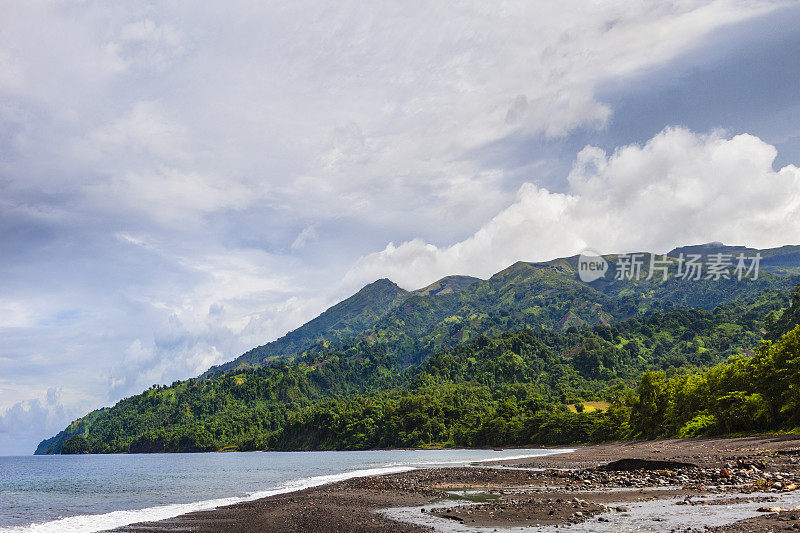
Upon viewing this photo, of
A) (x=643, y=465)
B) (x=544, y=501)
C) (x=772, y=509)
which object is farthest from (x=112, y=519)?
(x=643, y=465)

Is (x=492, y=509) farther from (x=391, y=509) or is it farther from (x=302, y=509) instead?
(x=302, y=509)

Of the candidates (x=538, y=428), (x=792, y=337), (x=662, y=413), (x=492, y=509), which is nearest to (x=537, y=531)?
(x=492, y=509)

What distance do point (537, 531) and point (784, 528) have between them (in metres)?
9.06

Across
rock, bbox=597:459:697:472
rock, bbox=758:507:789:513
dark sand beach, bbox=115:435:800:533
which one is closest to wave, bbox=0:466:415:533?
dark sand beach, bbox=115:435:800:533

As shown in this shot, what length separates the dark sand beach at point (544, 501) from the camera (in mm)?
25375

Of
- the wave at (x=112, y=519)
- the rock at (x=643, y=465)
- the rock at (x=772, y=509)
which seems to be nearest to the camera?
the rock at (x=772, y=509)

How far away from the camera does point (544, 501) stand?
32.0 m

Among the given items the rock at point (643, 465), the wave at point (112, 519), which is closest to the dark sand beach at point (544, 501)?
the rock at point (643, 465)

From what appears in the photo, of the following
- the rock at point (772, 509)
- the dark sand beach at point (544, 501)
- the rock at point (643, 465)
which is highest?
the rock at point (772, 509)

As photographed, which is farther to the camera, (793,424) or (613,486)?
(793,424)

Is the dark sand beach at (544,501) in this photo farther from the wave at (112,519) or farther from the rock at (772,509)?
the wave at (112,519)

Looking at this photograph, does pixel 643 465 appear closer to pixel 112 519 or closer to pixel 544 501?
pixel 544 501

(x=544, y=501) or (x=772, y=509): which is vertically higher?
(x=772, y=509)

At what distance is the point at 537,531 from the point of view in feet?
74.5
